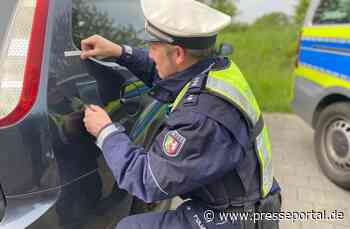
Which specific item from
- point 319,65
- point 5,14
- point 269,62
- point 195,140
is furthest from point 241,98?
point 269,62

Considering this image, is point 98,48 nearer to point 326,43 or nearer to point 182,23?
point 182,23

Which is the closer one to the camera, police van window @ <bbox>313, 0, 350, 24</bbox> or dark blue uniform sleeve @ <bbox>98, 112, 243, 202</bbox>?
dark blue uniform sleeve @ <bbox>98, 112, 243, 202</bbox>

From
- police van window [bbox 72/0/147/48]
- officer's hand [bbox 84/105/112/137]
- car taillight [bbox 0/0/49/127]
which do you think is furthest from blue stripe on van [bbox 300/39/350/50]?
car taillight [bbox 0/0/49/127]

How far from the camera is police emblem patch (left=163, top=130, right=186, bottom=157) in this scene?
4.23 ft

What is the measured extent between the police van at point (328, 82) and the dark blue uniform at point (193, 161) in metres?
2.16

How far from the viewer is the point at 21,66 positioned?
1401 mm

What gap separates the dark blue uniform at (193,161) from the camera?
4.23 ft

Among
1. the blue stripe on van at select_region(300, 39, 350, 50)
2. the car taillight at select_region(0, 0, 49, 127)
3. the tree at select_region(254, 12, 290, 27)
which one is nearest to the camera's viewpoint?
the car taillight at select_region(0, 0, 49, 127)

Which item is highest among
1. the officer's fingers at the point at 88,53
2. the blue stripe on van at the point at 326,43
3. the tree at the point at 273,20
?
the officer's fingers at the point at 88,53

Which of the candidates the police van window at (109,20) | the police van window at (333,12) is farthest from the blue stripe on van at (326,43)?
the police van window at (109,20)

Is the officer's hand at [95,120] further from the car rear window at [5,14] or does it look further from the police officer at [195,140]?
the car rear window at [5,14]

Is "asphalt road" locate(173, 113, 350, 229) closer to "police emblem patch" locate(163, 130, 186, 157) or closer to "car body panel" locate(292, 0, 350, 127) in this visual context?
"car body panel" locate(292, 0, 350, 127)

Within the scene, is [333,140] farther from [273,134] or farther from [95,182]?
[95,182]

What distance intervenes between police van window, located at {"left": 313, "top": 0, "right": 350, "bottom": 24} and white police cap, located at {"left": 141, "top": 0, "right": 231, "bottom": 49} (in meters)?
2.35
